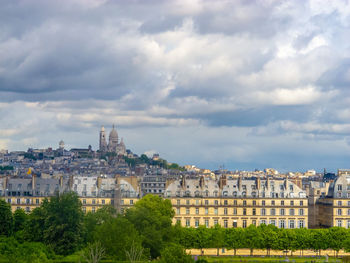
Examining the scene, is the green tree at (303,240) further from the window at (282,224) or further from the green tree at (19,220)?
the green tree at (19,220)

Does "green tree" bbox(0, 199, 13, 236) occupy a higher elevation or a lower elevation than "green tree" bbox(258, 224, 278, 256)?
higher

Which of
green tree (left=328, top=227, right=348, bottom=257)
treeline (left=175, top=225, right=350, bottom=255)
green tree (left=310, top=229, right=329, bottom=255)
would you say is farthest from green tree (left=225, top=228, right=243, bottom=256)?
green tree (left=328, top=227, right=348, bottom=257)

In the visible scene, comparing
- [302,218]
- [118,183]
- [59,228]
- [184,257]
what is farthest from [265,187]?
[184,257]

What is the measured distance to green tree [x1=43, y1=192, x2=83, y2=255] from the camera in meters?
86.4

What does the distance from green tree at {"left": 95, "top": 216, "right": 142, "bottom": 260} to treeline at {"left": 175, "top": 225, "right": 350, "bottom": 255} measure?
78.6 ft

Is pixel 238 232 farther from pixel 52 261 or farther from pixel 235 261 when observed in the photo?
pixel 52 261

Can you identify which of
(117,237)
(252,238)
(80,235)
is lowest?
(252,238)

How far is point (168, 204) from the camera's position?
108 meters

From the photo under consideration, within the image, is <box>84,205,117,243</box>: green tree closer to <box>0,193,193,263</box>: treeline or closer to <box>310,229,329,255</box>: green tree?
<box>0,193,193,263</box>: treeline

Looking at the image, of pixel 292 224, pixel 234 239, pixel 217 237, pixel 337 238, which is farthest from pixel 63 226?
pixel 292 224

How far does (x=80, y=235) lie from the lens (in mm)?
88938

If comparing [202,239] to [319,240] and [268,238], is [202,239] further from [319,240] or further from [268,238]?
[319,240]

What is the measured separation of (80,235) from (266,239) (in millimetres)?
29973

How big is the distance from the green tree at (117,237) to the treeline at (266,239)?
2396cm
